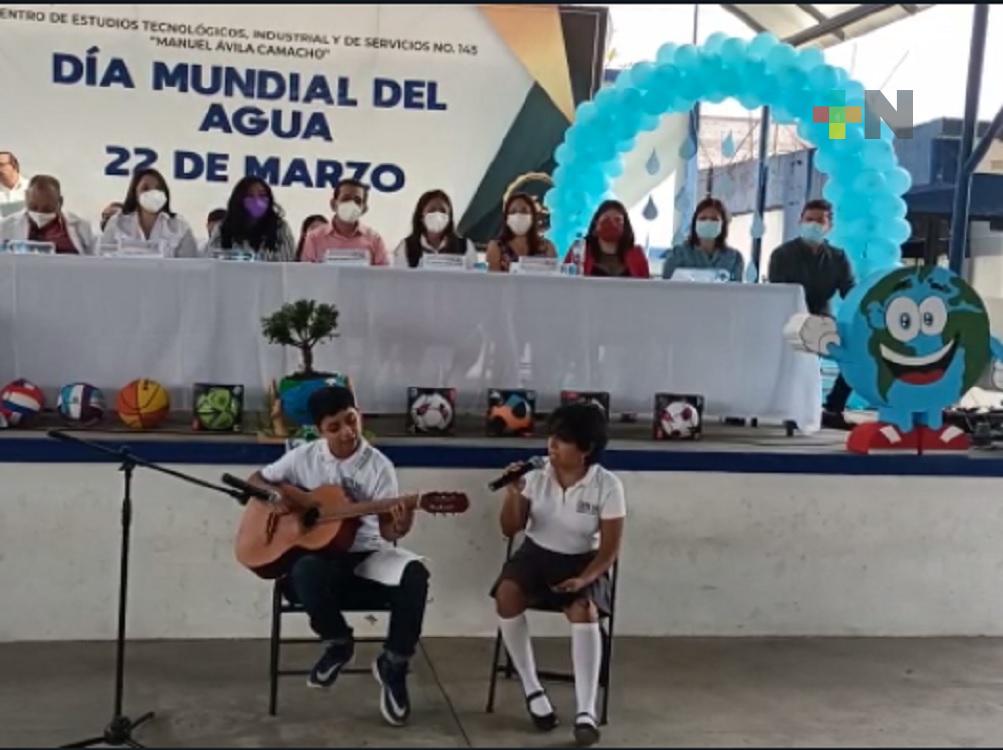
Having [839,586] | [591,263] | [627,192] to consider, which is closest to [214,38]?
[627,192]

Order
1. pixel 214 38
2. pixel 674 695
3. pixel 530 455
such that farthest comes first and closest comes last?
pixel 214 38, pixel 530 455, pixel 674 695

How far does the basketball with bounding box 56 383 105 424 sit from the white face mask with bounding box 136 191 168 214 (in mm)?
1081

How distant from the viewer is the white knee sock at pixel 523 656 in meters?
3.16

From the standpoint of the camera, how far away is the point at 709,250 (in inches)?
208

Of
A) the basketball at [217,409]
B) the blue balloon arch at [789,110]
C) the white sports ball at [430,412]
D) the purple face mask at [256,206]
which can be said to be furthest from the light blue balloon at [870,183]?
the basketball at [217,409]

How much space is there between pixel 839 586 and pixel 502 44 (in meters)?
5.80

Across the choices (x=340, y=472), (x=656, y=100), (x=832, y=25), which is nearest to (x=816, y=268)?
(x=656, y=100)

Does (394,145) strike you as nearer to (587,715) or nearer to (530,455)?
(530,455)

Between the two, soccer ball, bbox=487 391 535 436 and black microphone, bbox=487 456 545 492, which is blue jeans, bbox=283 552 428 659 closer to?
black microphone, bbox=487 456 545 492

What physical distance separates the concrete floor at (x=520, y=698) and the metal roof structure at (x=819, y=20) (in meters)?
6.77

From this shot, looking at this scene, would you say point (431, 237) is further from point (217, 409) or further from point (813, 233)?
point (813, 233)

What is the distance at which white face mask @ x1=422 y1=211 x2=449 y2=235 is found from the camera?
500 cm

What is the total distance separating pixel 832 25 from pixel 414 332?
22.2 feet

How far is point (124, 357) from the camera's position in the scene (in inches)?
168
